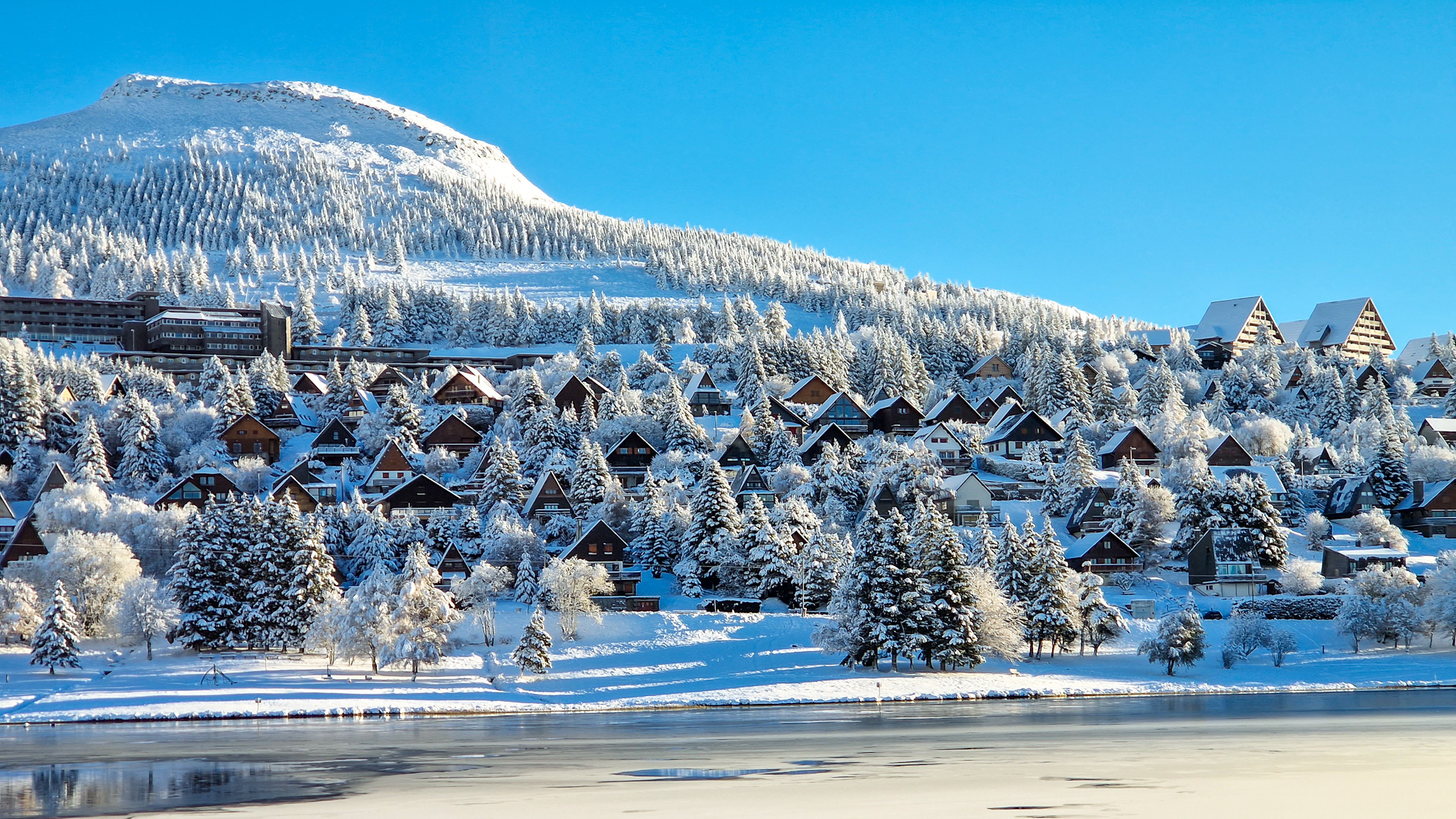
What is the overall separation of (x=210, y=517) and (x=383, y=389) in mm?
61153

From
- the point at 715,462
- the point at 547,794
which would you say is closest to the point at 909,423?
the point at 715,462

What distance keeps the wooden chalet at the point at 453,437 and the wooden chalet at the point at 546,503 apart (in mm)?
21446

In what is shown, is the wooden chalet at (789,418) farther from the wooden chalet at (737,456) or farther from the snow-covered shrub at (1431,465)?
the snow-covered shrub at (1431,465)

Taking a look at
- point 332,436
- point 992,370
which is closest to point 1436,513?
point 992,370

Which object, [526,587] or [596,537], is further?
[596,537]

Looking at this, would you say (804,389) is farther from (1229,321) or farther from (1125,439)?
(1229,321)

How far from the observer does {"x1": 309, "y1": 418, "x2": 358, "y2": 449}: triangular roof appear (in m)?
104

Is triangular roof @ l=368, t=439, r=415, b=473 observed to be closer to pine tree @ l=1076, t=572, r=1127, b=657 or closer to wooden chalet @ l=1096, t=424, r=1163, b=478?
pine tree @ l=1076, t=572, r=1127, b=657

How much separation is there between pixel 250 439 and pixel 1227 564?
3015 inches

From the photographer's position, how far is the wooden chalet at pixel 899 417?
11481 cm

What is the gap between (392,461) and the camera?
96250 millimetres

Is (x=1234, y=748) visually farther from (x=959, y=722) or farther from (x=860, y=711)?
(x=860, y=711)

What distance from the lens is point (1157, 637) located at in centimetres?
6625

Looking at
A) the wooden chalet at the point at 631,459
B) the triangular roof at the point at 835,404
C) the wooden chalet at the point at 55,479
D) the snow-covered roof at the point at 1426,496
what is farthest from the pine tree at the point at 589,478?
the snow-covered roof at the point at 1426,496
